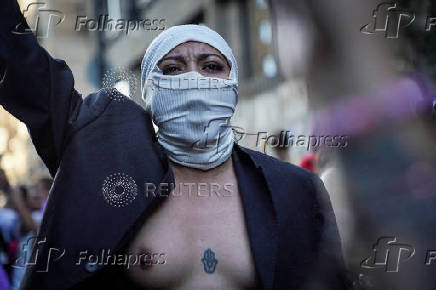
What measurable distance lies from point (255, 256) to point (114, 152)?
677mm

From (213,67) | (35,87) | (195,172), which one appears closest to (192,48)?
(213,67)

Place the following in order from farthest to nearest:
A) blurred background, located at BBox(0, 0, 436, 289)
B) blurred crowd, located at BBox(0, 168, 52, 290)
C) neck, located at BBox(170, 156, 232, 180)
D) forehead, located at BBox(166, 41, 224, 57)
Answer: blurred crowd, located at BBox(0, 168, 52, 290) → forehead, located at BBox(166, 41, 224, 57) → neck, located at BBox(170, 156, 232, 180) → blurred background, located at BBox(0, 0, 436, 289)

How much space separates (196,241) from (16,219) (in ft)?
11.3

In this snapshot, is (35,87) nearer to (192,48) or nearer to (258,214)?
(192,48)

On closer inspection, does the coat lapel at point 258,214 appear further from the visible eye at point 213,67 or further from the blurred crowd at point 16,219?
the blurred crowd at point 16,219

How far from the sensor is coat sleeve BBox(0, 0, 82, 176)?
2.27 meters

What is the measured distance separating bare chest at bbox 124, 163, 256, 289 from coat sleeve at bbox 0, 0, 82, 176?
48cm

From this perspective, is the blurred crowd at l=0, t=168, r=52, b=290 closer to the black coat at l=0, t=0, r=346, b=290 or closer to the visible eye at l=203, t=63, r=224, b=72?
the black coat at l=0, t=0, r=346, b=290

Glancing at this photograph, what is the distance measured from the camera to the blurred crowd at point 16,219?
4910 mm

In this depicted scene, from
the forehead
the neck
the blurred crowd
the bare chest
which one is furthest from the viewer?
the blurred crowd

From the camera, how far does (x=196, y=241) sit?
253 cm

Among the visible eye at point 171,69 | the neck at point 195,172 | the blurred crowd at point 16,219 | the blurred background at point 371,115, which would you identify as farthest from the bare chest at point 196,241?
the blurred crowd at point 16,219

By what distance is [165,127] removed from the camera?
2766 mm

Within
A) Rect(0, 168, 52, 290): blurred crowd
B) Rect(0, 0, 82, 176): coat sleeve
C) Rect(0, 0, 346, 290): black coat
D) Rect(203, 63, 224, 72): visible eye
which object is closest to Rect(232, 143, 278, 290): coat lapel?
Rect(0, 0, 346, 290): black coat
